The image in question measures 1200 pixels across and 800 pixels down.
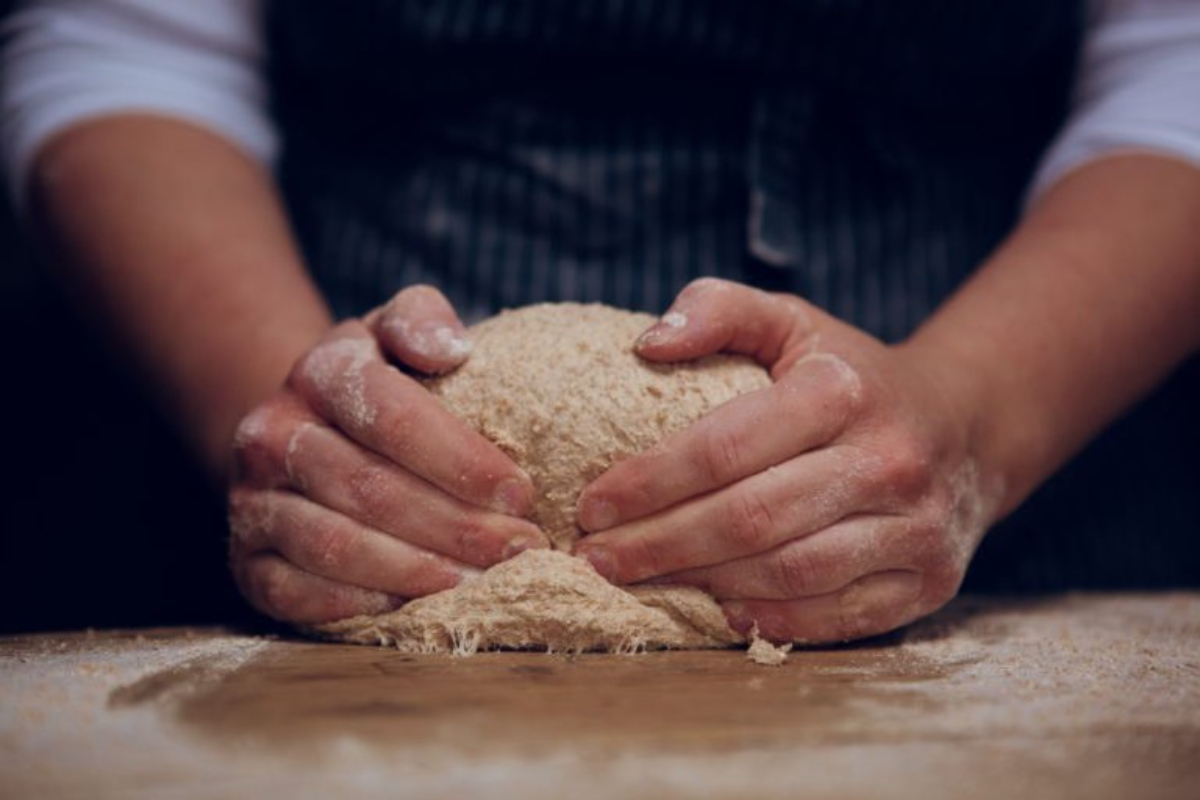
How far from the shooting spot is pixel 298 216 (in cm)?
163

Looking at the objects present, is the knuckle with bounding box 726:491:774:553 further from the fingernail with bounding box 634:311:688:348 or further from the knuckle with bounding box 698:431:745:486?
A: the fingernail with bounding box 634:311:688:348

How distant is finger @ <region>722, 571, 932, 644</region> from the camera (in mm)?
1054

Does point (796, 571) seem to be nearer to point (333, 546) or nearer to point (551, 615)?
point (551, 615)

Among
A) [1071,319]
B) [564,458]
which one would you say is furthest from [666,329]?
[1071,319]

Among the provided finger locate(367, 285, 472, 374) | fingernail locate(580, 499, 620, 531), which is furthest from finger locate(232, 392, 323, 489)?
fingernail locate(580, 499, 620, 531)

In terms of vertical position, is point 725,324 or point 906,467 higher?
point 725,324

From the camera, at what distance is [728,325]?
1.07 metres

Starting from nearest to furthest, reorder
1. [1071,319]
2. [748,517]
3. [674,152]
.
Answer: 1. [748,517]
2. [1071,319]
3. [674,152]

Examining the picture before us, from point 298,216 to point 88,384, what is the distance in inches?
27.0

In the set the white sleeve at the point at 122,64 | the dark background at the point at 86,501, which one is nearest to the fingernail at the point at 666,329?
the white sleeve at the point at 122,64

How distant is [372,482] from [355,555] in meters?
0.07

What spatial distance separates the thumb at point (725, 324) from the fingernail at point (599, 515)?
0.15 metres

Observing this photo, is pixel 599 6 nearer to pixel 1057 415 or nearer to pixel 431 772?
pixel 1057 415

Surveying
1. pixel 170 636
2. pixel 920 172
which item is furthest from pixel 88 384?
pixel 920 172
